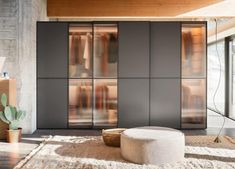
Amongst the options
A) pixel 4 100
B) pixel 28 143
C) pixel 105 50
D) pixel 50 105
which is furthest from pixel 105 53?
pixel 28 143

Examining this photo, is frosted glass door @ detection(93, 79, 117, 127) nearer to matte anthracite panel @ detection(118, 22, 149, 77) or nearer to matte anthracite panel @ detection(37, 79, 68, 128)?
matte anthracite panel @ detection(118, 22, 149, 77)

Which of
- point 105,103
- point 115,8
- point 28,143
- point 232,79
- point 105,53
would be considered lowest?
point 28,143

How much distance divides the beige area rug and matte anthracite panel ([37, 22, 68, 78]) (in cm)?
149

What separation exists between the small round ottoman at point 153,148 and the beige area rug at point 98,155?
0.29 feet

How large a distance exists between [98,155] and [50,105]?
2.37 metres

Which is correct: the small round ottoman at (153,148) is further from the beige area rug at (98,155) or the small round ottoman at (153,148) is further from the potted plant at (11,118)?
the potted plant at (11,118)

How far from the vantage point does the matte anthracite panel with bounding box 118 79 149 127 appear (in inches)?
250

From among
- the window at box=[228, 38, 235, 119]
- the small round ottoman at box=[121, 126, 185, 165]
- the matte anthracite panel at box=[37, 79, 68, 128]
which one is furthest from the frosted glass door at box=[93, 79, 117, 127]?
the window at box=[228, 38, 235, 119]

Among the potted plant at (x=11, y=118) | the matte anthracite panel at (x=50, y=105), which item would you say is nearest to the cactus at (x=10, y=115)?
the potted plant at (x=11, y=118)

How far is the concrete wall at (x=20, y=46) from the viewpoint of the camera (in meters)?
5.70

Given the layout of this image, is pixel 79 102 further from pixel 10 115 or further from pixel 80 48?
pixel 10 115

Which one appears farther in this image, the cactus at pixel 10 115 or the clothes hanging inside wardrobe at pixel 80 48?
the clothes hanging inside wardrobe at pixel 80 48

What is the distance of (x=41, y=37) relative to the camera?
20.9 ft

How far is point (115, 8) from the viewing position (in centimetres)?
690
